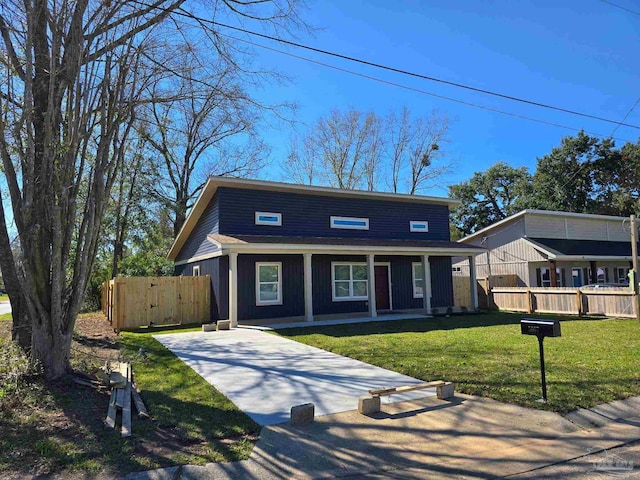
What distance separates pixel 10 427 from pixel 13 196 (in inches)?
134

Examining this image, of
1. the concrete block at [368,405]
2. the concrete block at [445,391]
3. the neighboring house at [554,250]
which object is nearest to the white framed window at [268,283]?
the concrete block at [445,391]

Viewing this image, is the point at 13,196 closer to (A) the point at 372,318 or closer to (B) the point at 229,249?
(B) the point at 229,249

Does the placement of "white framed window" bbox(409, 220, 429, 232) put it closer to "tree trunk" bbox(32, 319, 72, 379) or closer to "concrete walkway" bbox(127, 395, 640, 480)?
"concrete walkway" bbox(127, 395, 640, 480)

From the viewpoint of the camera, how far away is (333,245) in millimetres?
15656

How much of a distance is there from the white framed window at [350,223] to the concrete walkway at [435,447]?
1293 cm

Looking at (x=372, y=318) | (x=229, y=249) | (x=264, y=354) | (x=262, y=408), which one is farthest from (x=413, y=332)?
(x=262, y=408)

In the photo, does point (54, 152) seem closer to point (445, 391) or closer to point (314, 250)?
point (445, 391)

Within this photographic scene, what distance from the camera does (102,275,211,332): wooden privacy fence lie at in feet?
48.5

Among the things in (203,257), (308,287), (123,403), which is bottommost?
(123,403)

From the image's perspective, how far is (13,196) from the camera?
21.1ft

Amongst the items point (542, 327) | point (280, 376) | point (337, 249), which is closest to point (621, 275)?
point (337, 249)

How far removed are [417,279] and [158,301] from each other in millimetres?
10861

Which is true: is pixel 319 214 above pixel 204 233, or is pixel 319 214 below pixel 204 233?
above

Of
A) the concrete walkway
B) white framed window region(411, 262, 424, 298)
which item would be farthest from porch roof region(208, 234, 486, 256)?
the concrete walkway
